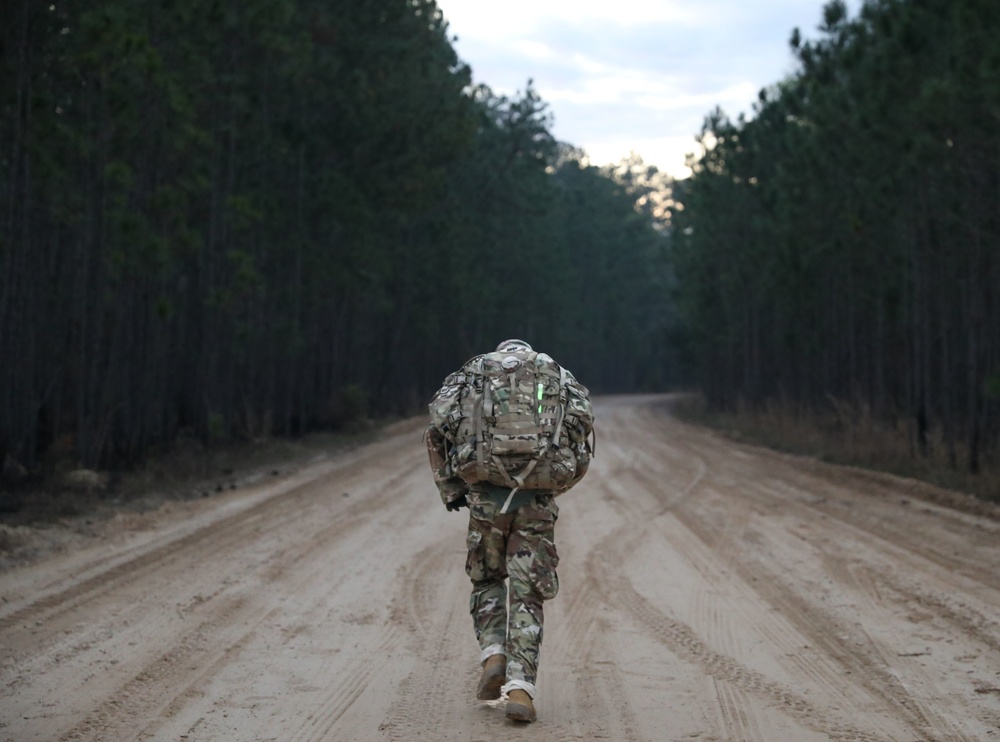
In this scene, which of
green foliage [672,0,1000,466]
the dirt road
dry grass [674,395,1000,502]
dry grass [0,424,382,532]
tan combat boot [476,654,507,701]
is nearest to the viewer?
the dirt road

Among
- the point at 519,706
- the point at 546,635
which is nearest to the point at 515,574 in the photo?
the point at 519,706

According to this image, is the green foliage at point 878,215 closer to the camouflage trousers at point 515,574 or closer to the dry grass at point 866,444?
the dry grass at point 866,444

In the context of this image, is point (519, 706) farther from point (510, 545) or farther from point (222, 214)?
point (222, 214)

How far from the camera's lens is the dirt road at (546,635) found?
19.4ft

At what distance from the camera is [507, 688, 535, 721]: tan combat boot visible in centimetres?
571

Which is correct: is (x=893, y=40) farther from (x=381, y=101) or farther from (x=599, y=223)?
(x=599, y=223)

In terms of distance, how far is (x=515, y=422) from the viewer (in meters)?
5.93

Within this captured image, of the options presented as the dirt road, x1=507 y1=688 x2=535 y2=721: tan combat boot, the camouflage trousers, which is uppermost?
the camouflage trousers

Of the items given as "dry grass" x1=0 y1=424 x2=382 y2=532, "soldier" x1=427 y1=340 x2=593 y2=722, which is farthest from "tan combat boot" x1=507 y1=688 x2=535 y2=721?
"dry grass" x1=0 y1=424 x2=382 y2=532

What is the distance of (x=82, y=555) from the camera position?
11258 millimetres

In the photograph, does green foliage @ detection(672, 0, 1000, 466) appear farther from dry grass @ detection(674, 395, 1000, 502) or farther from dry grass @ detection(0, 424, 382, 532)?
dry grass @ detection(0, 424, 382, 532)

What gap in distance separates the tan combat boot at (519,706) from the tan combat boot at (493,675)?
11.6 inches

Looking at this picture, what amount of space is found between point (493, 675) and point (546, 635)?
205cm

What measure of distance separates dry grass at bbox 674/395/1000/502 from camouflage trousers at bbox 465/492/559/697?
440 inches
